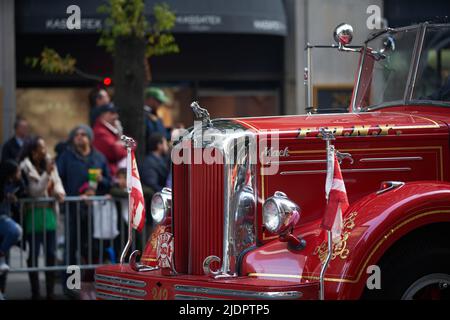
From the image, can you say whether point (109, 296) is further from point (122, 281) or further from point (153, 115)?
point (153, 115)

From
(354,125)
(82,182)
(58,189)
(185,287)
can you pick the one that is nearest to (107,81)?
(82,182)

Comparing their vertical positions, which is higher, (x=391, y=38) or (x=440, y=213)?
(x=391, y=38)

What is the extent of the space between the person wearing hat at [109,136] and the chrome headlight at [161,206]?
207 inches

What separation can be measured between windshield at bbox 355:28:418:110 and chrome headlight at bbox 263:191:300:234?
1.69 m

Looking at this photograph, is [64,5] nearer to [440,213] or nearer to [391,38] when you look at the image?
[391,38]

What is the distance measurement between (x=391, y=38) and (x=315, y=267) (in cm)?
246

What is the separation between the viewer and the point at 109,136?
1284 cm

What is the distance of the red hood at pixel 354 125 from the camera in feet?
22.2

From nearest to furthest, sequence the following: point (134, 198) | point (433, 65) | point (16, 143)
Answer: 1. point (134, 198)
2. point (433, 65)
3. point (16, 143)

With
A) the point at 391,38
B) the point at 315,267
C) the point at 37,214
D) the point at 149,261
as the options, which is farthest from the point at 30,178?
the point at 315,267

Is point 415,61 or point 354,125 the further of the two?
point 415,61

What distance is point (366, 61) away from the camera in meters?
8.22

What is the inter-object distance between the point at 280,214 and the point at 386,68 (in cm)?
216

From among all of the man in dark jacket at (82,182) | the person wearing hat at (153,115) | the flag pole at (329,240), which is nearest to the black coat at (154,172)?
the man in dark jacket at (82,182)
